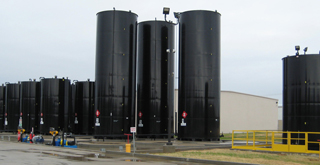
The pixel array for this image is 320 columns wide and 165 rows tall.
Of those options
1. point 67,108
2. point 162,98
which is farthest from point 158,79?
point 67,108

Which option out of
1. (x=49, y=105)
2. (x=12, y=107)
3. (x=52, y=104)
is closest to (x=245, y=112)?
(x=52, y=104)

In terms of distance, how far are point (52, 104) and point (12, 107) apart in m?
11.8

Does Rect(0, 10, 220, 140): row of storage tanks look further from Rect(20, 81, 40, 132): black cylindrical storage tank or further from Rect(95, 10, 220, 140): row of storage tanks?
Rect(20, 81, 40, 132): black cylindrical storage tank

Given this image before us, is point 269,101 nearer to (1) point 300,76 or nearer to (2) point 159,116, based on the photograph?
(2) point 159,116

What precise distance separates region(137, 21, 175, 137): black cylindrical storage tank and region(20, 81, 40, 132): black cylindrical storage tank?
1449 centimetres

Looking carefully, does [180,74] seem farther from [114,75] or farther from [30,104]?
[30,104]

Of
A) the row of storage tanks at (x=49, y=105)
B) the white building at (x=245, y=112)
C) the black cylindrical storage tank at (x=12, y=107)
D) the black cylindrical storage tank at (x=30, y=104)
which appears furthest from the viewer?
the white building at (x=245, y=112)

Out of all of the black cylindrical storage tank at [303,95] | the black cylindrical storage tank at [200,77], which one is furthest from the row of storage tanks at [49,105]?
the black cylindrical storage tank at [303,95]

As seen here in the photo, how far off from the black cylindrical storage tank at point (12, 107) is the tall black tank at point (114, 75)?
68.4 feet

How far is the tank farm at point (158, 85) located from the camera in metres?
26.2

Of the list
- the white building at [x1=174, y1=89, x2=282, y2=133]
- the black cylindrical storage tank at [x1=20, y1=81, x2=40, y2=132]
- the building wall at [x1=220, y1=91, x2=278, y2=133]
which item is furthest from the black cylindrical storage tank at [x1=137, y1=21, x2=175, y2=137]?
the building wall at [x1=220, y1=91, x2=278, y2=133]

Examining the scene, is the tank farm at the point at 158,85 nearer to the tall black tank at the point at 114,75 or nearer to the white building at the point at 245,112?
the tall black tank at the point at 114,75

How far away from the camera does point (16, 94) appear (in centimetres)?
5075

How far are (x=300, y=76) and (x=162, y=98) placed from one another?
15.2 meters
